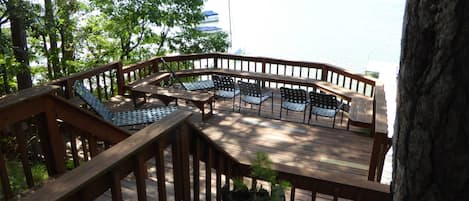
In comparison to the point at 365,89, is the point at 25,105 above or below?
above

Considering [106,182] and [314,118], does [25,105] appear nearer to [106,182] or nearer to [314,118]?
[106,182]

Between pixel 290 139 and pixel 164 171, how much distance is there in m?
4.14

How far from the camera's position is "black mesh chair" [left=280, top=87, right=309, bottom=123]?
6348mm

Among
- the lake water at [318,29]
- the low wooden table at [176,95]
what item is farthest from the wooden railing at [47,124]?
the lake water at [318,29]

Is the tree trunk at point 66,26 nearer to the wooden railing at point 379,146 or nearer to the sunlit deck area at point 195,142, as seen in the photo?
the sunlit deck area at point 195,142

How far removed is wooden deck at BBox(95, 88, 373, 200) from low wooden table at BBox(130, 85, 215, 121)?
295 millimetres

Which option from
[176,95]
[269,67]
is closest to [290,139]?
[176,95]

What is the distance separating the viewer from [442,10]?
78 cm

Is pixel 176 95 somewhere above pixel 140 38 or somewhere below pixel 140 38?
below

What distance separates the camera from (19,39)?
6.88 meters

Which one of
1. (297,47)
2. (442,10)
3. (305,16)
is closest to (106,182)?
(442,10)

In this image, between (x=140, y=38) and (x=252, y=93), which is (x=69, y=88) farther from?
(x=140, y=38)

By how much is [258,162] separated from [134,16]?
8.36m

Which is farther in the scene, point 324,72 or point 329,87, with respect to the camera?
point 324,72
